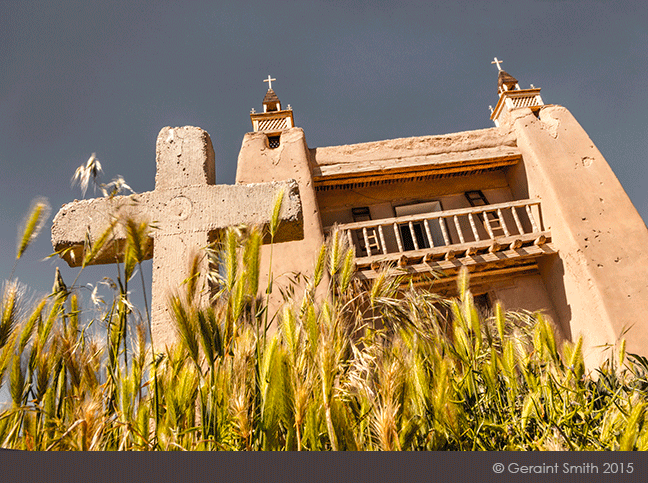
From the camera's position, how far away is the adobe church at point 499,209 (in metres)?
7.27

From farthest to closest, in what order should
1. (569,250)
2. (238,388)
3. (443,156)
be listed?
(443,156) < (569,250) < (238,388)

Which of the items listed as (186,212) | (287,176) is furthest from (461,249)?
(186,212)

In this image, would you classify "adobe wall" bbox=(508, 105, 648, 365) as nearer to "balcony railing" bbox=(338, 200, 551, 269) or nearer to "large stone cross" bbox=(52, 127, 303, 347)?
"balcony railing" bbox=(338, 200, 551, 269)

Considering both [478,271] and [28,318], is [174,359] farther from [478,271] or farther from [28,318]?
[478,271]

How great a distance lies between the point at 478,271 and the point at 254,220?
260 inches

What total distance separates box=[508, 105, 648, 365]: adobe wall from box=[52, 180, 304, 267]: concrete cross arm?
5792 mm

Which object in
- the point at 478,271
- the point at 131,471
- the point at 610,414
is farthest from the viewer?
the point at 478,271


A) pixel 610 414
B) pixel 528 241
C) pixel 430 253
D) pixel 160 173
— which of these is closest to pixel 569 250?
pixel 528 241

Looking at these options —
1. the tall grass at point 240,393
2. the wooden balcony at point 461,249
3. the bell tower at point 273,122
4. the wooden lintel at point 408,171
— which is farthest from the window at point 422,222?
the tall grass at point 240,393

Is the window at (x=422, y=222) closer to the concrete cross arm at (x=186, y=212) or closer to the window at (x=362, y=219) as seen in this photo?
the window at (x=362, y=219)

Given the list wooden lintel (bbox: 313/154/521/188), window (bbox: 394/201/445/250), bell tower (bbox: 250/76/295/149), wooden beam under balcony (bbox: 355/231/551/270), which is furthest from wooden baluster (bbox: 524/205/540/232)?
bell tower (bbox: 250/76/295/149)

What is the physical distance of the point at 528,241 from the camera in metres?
8.03

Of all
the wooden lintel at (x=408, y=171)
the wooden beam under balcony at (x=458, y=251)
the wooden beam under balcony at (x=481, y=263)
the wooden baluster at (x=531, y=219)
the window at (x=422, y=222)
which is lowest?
the wooden beam under balcony at (x=481, y=263)

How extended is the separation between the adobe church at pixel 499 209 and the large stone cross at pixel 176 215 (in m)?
4.00
